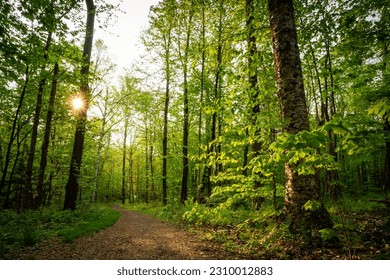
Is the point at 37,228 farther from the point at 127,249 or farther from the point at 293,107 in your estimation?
the point at 293,107

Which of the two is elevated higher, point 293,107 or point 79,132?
point 79,132

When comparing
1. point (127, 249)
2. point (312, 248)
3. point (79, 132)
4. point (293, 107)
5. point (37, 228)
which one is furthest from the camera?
point (79, 132)

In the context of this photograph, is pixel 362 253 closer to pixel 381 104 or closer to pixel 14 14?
pixel 381 104

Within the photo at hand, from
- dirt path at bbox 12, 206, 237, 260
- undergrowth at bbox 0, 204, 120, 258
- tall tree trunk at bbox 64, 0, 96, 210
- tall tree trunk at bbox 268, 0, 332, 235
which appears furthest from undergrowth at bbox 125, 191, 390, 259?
tall tree trunk at bbox 64, 0, 96, 210

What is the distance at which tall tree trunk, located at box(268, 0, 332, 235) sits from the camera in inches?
172

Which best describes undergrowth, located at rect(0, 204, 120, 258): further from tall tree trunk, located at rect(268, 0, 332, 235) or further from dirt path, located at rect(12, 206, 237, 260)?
tall tree trunk, located at rect(268, 0, 332, 235)

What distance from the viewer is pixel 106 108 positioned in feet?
69.6

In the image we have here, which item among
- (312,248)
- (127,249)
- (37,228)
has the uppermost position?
(312,248)

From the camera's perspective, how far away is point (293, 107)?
14.7 feet

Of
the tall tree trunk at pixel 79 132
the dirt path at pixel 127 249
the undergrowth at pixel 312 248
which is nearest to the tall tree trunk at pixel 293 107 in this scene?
the undergrowth at pixel 312 248

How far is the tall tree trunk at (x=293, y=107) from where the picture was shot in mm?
4379

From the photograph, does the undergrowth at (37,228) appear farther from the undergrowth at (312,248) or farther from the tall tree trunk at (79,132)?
the undergrowth at (312,248)

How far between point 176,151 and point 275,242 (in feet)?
67.7

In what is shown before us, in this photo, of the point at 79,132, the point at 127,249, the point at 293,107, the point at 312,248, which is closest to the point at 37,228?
the point at 127,249
